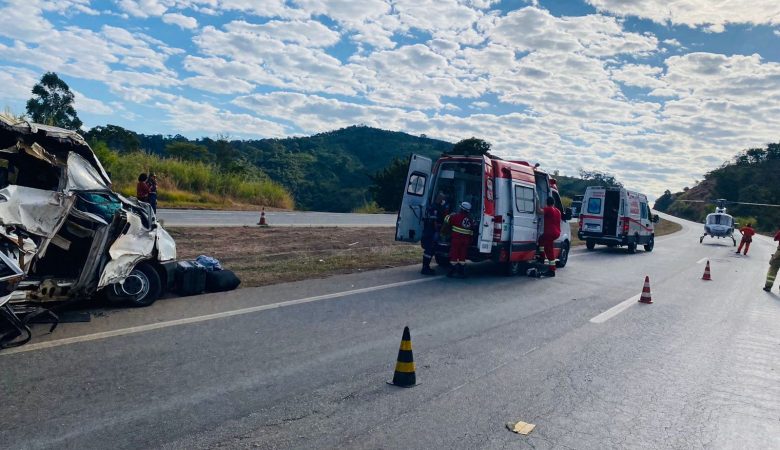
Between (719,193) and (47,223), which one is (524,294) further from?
(719,193)

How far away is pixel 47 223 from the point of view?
6734mm

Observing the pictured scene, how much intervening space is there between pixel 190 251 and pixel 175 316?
7010 mm

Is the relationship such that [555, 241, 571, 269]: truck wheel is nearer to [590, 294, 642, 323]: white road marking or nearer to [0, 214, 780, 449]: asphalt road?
[590, 294, 642, 323]: white road marking

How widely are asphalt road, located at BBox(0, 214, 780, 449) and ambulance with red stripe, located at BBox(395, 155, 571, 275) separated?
2.99 metres

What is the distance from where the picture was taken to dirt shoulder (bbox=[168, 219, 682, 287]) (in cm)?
1208

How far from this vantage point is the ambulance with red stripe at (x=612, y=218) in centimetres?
2331

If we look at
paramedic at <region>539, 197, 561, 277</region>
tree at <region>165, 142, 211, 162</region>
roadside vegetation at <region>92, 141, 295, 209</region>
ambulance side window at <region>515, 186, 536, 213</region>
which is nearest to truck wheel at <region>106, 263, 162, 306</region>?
ambulance side window at <region>515, 186, 536, 213</region>

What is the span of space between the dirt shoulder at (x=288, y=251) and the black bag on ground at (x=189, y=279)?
1.17 m

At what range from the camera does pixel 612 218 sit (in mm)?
23672

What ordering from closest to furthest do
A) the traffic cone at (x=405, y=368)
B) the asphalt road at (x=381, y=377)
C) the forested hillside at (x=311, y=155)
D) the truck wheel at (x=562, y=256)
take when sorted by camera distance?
the asphalt road at (x=381, y=377), the traffic cone at (x=405, y=368), the truck wheel at (x=562, y=256), the forested hillside at (x=311, y=155)

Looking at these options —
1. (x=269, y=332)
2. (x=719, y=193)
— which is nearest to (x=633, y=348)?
(x=269, y=332)

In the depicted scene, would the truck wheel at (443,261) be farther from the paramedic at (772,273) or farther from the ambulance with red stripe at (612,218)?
the ambulance with red stripe at (612,218)

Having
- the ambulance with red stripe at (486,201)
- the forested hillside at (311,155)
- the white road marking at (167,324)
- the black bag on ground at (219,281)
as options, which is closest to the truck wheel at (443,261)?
the ambulance with red stripe at (486,201)

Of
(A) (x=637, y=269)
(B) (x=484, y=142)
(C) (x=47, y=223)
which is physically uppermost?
(B) (x=484, y=142)
